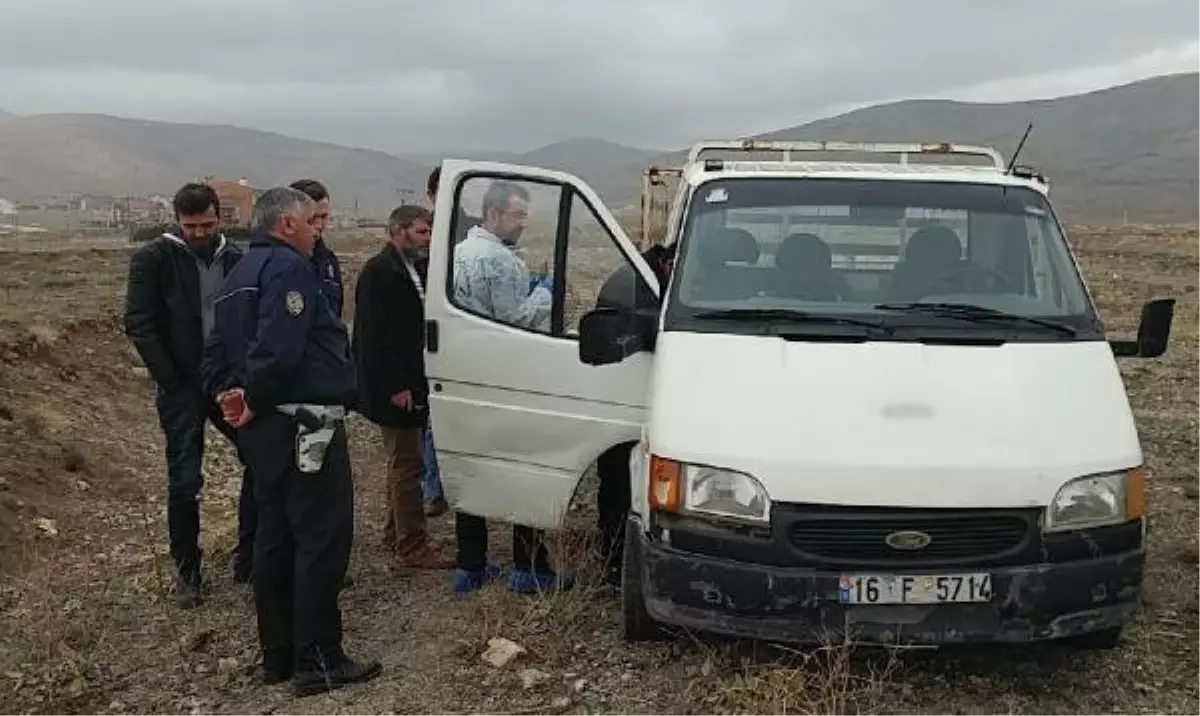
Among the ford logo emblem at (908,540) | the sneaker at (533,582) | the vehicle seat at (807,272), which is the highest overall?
the vehicle seat at (807,272)

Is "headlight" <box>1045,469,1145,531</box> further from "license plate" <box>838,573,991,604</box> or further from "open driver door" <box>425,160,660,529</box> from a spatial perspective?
"open driver door" <box>425,160,660,529</box>

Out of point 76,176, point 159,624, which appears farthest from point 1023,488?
point 76,176

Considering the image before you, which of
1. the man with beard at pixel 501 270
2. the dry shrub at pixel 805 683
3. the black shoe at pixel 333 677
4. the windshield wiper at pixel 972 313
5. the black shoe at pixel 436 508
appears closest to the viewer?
the dry shrub at pixel 805 683

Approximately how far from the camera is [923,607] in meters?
4.29

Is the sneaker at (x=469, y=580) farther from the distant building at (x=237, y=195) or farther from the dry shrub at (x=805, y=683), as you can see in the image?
the distant building at (x=237, y=195)

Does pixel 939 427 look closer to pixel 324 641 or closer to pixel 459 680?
pixel 459 680

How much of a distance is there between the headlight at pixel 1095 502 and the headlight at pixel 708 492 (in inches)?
39.5

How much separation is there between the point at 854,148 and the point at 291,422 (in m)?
4.34

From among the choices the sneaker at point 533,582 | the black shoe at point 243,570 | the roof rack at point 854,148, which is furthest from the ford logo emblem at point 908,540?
the black shoe at point 243,570

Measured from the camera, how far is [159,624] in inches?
224

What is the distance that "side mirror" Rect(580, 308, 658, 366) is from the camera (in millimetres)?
5074

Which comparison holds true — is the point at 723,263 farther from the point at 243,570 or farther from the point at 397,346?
the point at 243,570

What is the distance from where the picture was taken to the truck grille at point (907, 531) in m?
4.26

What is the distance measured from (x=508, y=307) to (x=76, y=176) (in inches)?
7905
